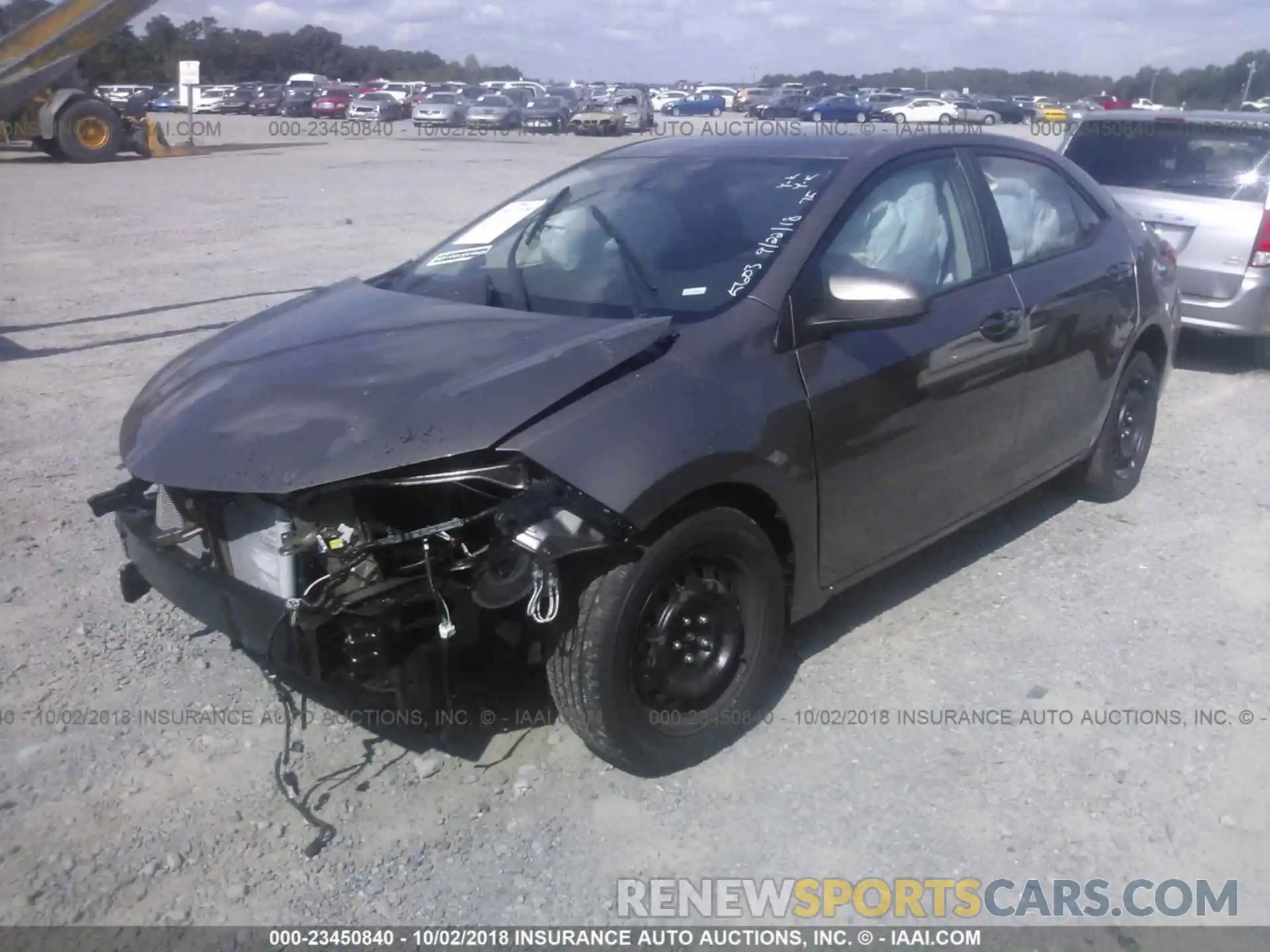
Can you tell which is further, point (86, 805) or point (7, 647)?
point (7, 647)

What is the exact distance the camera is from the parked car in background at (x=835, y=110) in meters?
40.3

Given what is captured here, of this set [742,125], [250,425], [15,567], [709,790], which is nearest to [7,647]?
[15,567]

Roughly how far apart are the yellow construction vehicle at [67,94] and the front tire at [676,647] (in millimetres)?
21738

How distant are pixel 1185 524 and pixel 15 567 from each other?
505 cm

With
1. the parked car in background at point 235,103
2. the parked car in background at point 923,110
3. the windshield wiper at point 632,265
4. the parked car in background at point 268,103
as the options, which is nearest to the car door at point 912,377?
the windshield wiper at point 632,265

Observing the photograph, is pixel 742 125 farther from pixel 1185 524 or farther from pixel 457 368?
pixel 457 368

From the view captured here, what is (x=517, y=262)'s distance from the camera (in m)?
4.12

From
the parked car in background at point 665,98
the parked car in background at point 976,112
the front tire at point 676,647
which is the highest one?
the parked car in background at point 665,98

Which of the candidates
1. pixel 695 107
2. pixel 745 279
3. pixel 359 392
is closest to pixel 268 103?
pixel 695 107

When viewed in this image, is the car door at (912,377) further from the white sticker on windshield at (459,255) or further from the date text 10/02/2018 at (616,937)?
the white sticker on windshield at (459,255)

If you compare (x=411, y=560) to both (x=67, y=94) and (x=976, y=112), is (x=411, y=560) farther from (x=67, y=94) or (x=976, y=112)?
(x=976, y=112)

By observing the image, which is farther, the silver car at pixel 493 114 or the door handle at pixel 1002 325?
the silver car at pixel 493 114

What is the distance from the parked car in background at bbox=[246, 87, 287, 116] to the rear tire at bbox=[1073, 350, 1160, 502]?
53626mm

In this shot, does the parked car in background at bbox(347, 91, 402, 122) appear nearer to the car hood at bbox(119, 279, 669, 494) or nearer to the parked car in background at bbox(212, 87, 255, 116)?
the parked car in background at bbox(212, 87, 255, 116)
